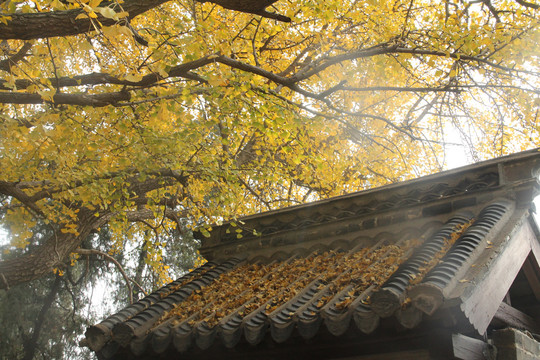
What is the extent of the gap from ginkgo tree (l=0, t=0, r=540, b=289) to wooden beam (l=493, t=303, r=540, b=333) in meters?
2.35

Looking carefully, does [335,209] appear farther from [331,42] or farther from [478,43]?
[331,42]

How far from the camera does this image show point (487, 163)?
4164 mm

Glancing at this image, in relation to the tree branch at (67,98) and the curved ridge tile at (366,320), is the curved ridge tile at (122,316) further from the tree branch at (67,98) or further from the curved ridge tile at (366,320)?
the curved ridge tile at (366,320)

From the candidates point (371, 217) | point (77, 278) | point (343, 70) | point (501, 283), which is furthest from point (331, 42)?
point (77, 278)

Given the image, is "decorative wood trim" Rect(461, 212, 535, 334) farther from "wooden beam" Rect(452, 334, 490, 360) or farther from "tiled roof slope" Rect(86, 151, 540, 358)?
"wooden beam" Rect(452, 334, 490, 360)

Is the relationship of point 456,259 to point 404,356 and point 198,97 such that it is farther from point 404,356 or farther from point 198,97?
point 198,97

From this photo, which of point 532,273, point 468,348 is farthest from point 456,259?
point 532,273

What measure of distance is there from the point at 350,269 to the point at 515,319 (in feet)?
5.09

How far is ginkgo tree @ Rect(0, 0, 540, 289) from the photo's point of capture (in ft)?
14.9

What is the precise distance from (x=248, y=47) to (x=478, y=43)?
4328mm

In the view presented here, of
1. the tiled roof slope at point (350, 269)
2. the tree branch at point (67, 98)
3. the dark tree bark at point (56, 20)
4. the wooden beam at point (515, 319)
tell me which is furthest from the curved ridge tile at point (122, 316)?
the wooden beam at point (515, 319)

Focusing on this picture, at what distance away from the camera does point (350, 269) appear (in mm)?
3979

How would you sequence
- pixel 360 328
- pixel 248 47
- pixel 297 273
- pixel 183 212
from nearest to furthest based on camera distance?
pixel 360 328, pixel 297 273, pixel 248 47, pixel 183 212

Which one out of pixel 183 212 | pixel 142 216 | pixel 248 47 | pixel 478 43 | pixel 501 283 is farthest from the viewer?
pixel 183 212
